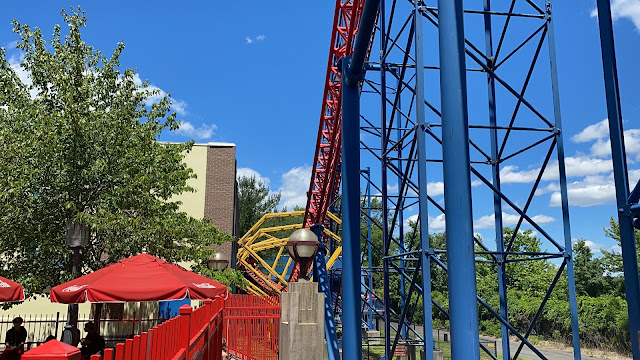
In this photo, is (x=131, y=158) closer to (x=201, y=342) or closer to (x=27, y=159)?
(x=27, y=159)

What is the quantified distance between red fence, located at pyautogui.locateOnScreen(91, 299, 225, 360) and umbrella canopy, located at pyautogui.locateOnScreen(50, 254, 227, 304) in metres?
0.59

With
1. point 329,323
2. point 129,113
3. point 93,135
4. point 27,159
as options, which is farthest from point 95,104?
point 329,323

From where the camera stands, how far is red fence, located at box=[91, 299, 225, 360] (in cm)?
310

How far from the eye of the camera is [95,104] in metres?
14.2

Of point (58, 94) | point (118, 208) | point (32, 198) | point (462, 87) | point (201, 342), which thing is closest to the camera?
point (462, 87)

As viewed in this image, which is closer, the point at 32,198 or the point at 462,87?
the point at 462,87

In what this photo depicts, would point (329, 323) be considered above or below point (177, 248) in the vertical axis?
below

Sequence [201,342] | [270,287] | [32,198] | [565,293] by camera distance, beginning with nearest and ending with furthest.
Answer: [201,342] < [32,198] < [270,287] < [565,293]

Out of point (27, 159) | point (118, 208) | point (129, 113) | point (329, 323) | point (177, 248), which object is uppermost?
point (129, 113)

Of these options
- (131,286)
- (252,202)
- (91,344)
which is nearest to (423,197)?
(131,286)

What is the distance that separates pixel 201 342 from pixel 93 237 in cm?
898

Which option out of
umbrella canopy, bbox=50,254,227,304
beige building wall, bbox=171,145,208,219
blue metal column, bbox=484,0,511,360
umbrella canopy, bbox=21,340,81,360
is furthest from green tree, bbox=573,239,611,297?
umbrella canopy, bbox=21,340,81,360

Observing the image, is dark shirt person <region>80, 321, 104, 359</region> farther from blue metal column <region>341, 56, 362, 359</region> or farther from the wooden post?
blue metal column <region>341, 56, 362, 359</region>

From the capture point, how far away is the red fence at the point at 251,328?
523 inches
